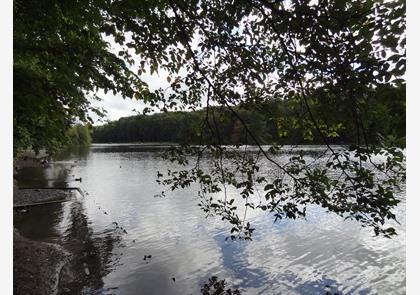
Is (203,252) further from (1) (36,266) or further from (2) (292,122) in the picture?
(2) (292,122)

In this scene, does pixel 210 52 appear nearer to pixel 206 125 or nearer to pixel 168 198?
pixel 206 125

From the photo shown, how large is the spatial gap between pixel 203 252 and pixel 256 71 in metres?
11.4

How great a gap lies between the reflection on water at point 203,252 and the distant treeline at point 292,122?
22.4ft

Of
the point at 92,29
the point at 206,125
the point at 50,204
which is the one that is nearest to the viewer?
the point at 206,125

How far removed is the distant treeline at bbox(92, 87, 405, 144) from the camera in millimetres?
3984

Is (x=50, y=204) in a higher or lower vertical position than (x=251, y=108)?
lower

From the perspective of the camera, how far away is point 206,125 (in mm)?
6953

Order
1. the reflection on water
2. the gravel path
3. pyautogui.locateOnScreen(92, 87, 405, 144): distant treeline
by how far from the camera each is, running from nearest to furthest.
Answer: pyautogui.locateOnScreen(92, 87, 405, 144): distant treeline < the gravel path < the reflection on water

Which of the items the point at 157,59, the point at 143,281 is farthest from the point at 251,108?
the point at 143,281

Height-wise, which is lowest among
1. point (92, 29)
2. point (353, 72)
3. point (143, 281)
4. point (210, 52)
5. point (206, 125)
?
point (143, 281)

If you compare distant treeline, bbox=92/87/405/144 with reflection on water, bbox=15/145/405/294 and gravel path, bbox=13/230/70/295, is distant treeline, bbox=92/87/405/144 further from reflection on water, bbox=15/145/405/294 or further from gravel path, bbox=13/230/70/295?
reflection on water, bbox=15/145/405/294

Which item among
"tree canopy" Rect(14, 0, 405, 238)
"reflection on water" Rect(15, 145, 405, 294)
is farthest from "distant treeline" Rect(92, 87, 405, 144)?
"reflection on water" Rect(15, 145, 405, 294)

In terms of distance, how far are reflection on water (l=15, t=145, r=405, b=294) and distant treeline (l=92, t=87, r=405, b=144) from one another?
683 cm
